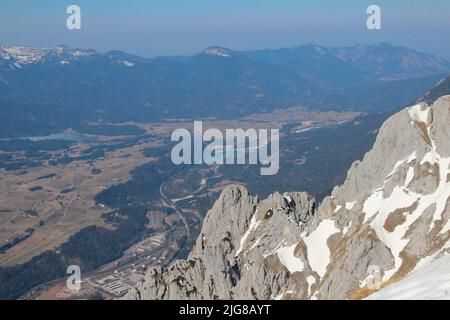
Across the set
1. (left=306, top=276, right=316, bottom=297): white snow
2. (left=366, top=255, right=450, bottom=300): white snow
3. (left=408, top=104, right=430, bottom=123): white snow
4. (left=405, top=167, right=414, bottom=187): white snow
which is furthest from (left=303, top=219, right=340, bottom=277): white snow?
(left=366, top=255, right=450, bottom=300): white snow

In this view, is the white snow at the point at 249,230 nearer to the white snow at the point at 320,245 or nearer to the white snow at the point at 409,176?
the white snow at the point at 320,245

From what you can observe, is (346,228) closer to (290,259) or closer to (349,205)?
(349,205)

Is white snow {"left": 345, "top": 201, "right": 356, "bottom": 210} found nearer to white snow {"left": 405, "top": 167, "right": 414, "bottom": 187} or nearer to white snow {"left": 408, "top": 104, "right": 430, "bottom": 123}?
white snow {"left": 405, "top": 167, "right": 414, "bottom": 187}

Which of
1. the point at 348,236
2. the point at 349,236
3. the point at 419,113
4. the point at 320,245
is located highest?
the point at 419,113

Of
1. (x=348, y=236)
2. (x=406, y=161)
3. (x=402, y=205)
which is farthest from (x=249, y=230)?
(x=406, y=161)
